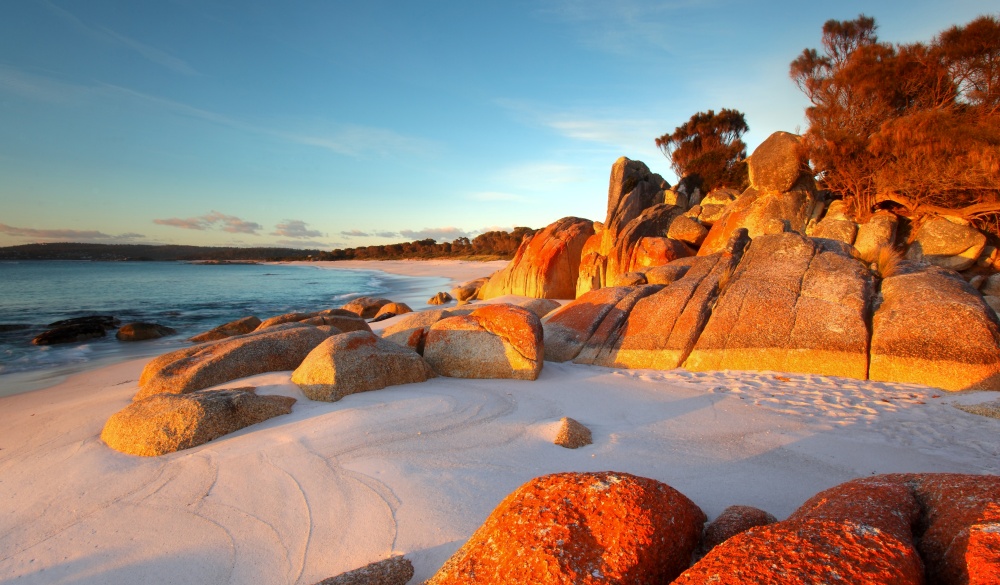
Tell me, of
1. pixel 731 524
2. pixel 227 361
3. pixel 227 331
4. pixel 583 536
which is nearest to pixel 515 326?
pixel 227 361

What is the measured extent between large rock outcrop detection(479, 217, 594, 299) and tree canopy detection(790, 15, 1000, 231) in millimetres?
7738

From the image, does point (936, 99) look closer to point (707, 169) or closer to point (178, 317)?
point (707, 169)

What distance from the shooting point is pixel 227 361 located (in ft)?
20.9

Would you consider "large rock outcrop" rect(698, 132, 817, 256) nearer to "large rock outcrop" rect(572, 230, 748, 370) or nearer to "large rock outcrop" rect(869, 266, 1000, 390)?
"large rock outcrop" rect(572, 230, 748, 370)

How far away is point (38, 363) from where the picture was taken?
10445 millimetres

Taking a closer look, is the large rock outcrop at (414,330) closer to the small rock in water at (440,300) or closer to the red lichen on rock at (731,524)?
the red lichen on rock at (731,524)

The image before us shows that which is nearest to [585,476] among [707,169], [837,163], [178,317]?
[837,163]

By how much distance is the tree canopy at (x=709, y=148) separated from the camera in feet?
87.0

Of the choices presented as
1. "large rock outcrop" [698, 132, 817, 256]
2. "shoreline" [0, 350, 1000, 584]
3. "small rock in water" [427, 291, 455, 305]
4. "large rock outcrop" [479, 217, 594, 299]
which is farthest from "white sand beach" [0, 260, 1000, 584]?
"small rock in water" [427, 291, 455, 305]

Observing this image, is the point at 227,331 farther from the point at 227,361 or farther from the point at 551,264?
the point at 551,264

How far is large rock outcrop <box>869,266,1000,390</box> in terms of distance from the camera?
5.85 metres

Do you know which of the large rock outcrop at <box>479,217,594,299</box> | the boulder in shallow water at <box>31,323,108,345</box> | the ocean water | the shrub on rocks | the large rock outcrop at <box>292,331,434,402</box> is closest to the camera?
the large rock outcrop at <box>292,331,434,402</box>

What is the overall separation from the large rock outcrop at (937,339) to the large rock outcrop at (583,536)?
5.69 meters

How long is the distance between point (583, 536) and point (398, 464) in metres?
2.23
